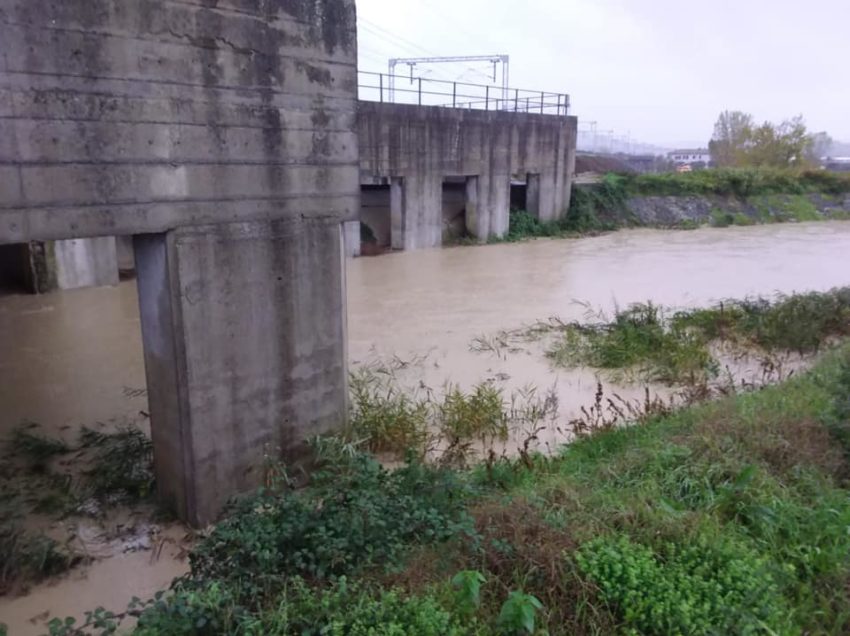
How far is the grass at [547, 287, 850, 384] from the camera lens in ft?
28.2

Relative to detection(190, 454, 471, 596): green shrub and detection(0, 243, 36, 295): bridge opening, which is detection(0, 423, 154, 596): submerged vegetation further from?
detection(0, 243, 36, 295): bridge opening

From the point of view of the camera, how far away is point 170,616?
294cm

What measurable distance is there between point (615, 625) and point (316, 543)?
1.53 meters

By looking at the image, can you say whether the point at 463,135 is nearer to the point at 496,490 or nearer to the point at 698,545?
the point at 496,490

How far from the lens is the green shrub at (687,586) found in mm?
2984

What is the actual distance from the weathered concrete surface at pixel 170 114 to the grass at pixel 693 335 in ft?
15.9

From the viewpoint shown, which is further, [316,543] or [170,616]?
[316,543]

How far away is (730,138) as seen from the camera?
4700 centimetres

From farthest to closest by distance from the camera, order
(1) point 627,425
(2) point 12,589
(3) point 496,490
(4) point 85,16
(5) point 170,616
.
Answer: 1. (1) point 627,425
2. (3) point 496,490
3. (2) point 12,589
4. (4) point 85,16
5. (5) point 170,616

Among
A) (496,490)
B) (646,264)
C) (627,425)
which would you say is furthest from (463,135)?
(496,490)

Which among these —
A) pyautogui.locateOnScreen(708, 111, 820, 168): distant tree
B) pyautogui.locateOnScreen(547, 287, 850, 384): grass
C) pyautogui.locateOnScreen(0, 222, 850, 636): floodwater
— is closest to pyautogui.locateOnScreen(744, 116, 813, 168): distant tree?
pyautogui.locateOnScreen(708, 111, 820, 168): distant tree

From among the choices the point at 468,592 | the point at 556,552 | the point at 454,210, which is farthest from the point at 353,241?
the point at 468,592

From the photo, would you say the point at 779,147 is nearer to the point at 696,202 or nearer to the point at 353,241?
the point at 696,202

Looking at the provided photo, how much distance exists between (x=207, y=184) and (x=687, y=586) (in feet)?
12.4
